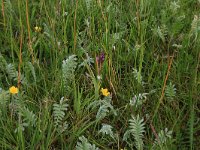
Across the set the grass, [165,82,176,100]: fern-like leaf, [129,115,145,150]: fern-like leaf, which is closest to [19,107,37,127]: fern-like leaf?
the grass

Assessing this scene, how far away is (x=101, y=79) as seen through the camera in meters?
1.77

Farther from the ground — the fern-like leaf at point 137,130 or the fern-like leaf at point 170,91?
the fern-like leaf at point 170,91

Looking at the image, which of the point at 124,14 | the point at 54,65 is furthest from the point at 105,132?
the point at 124,14

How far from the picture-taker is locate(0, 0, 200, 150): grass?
4.97ft

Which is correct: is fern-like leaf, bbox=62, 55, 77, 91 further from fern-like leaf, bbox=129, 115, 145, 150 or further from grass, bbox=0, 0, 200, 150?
fern-like leaf, bbox=129, 115, 145, 150

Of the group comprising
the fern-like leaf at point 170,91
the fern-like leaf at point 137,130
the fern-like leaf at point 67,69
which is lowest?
the fern-like leaf at point 137,130

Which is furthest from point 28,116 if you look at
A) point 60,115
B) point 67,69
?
point 67,69

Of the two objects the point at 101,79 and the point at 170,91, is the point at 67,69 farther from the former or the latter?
the point at 170,91

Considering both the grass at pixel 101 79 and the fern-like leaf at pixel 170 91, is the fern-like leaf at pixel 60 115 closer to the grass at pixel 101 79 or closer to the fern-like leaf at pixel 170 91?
the grass at pixel 101 79

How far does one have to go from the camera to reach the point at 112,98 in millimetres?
1732

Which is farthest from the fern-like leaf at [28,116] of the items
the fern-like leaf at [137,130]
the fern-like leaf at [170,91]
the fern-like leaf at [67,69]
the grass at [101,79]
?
the fern-like leaf at [170,91]

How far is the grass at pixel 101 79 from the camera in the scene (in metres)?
1.51

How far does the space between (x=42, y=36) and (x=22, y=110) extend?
616mm

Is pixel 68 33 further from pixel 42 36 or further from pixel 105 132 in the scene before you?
pixel 105 132
